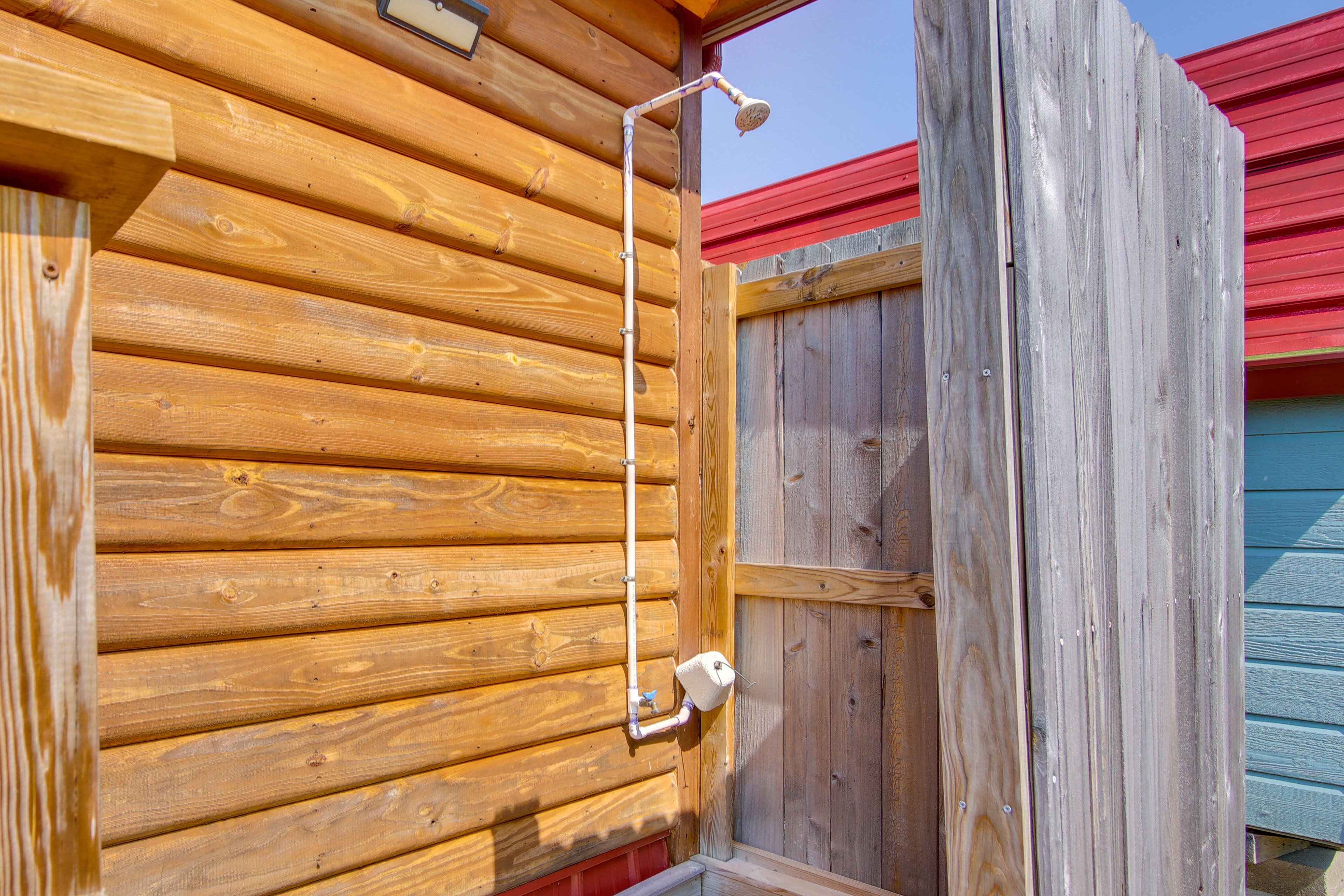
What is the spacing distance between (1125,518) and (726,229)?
13.8ft

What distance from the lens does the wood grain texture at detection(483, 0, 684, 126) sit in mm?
2217

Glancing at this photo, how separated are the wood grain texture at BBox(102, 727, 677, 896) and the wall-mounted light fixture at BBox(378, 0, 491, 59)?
71.4 inches

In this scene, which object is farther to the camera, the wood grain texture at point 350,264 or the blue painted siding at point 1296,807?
the blue painted siding at point 1296,807

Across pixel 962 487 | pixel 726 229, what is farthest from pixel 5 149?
pixel 726 229

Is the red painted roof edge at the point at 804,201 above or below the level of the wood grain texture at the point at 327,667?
above

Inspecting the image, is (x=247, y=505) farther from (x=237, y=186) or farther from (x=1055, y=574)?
(x=1055, y=574)

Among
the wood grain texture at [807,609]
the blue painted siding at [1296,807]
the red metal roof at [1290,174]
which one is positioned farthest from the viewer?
the red metal roof at [1290,174]

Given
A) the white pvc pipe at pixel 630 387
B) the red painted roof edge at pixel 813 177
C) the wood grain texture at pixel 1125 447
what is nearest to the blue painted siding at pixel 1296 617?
the wood grain texture at pixel 1125 447

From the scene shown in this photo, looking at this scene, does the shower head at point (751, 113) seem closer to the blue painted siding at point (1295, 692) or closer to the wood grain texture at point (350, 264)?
the wood grain texture at point (350, 264)

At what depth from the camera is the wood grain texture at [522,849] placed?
1.84 m

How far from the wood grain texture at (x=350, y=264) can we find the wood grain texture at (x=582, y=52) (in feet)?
2.07

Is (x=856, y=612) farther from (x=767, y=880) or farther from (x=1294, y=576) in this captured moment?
(x=1294, y=576)

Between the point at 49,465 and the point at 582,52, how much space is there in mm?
2269

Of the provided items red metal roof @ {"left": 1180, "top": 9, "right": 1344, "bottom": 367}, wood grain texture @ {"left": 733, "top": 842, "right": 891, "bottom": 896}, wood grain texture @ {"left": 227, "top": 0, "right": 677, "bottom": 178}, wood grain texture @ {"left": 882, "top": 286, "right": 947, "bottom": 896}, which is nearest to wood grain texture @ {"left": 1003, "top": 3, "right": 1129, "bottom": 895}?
wood grain texture @ {"left": 882, "top": 286, "right": 947, "bottom": 896}
